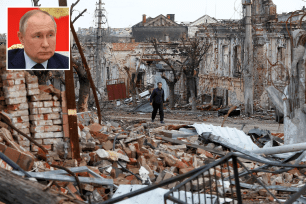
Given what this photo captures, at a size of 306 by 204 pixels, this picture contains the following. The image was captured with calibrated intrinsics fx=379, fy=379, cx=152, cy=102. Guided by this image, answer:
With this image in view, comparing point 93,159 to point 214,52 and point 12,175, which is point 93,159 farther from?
point 214,52

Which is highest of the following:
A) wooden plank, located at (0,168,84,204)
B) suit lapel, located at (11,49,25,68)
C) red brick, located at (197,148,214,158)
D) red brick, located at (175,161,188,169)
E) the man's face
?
the man's face

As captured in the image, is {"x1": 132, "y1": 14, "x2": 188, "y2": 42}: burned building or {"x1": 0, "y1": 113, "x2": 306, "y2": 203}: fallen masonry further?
{"x1": 132, "y1": 14, "x2": 188, "y2": 42}: burned building

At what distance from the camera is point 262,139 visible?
12258 mm

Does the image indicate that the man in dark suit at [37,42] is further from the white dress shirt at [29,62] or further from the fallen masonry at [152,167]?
the fallen masonry at [152,167]

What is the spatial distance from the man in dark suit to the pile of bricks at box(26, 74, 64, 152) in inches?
36.0

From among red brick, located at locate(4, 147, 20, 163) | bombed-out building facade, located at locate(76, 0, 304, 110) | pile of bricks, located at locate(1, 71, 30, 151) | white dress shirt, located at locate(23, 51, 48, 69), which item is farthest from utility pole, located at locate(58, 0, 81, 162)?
bombed-out building facade, located at locate(76, 0, 304, 110)

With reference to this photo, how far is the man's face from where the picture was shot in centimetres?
662

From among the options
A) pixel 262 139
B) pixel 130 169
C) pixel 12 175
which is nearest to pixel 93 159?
pixel 130 169

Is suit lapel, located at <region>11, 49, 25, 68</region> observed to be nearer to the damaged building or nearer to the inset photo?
the inset photo

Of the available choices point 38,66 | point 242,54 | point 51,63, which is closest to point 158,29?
point 242,54

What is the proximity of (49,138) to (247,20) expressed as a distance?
17.1 m

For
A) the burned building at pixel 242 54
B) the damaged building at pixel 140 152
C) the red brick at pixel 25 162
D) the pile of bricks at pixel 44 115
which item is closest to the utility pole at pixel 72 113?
the damaged building at pixel 140 152

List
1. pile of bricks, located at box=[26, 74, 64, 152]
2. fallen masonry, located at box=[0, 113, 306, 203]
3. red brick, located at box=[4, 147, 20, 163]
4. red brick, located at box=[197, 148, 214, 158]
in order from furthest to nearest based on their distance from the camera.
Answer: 1. red brick, located at box=[197, 148, 214, 158]
2. pile of bricks, located at box=[26, 74, 64, 152]
3. red brick, located at box=[4, 147, 20, 163]
4. fallen masonry, located at box=[0, 113, 306, 203]

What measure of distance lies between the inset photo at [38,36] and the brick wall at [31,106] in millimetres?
747
